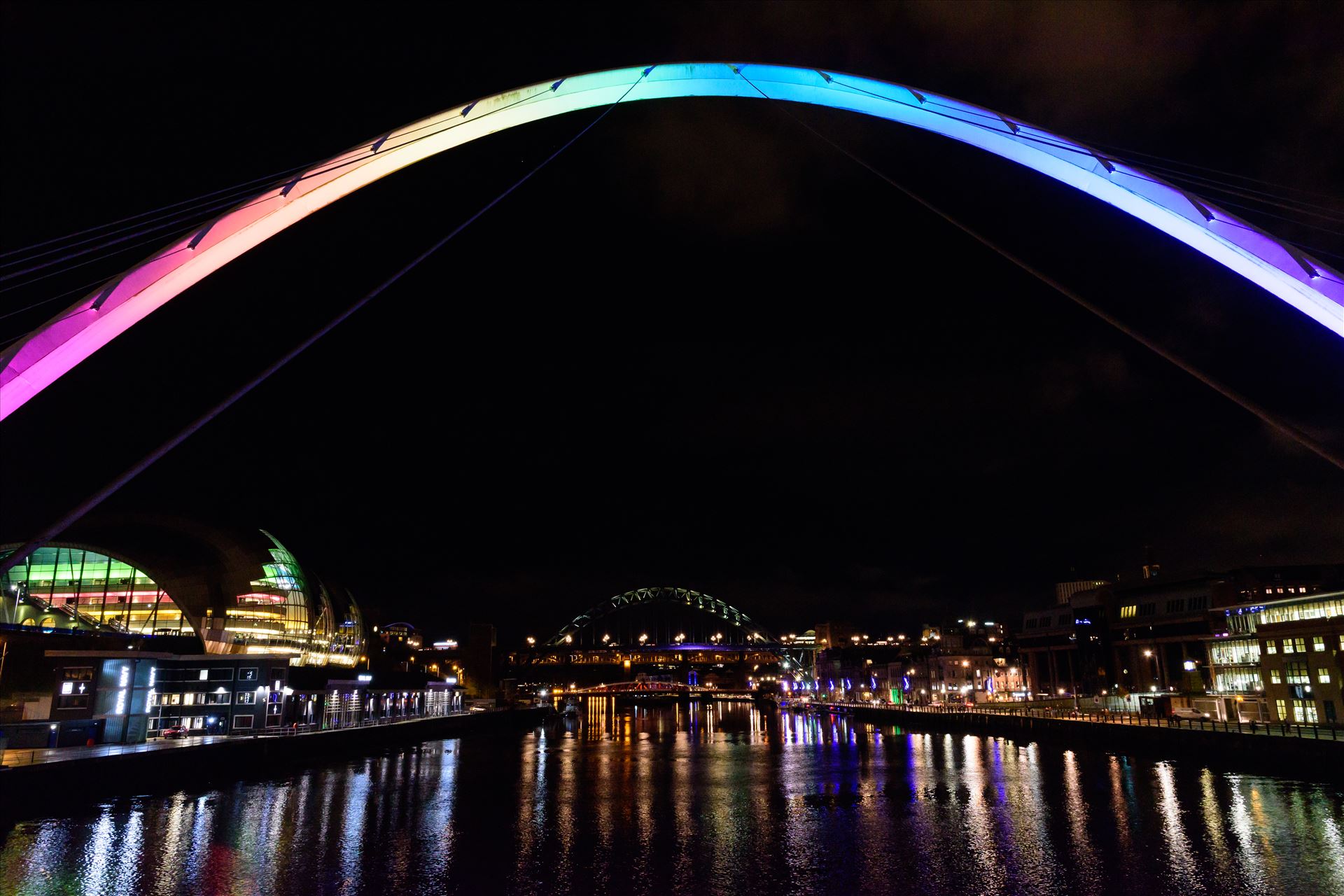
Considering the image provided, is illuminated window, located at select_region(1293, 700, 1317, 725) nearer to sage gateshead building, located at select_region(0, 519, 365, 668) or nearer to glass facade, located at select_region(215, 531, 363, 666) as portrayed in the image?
sage gateshead building, located at select_region(0, 519, 365, 668)

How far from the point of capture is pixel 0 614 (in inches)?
1689

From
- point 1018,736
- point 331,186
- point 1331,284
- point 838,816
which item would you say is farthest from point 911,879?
point 1018,736

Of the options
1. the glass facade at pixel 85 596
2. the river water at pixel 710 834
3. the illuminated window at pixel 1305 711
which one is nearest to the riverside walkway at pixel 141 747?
the river water at pixel 710 834

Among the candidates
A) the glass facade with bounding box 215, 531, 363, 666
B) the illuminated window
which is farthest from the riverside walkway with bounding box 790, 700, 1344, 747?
the glass facade with bounding box 215, 531, 363, 666

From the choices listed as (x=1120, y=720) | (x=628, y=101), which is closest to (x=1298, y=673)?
(x=1120, y=720)

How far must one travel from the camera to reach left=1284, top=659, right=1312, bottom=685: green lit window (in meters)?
47.5

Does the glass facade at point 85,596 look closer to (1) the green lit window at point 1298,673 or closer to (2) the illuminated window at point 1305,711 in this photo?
(2) the illuminated window at point 1305,711

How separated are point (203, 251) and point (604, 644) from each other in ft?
583

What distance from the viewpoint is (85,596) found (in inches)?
2067

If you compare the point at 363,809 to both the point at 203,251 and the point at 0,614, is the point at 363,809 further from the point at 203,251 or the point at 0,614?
the point at 0,614

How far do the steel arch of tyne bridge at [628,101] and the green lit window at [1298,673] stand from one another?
49.0 m

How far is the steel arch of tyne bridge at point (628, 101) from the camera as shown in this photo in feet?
30.8

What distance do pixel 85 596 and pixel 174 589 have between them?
528cm

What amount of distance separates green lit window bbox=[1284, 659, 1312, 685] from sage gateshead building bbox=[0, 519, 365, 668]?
63.8 metres
